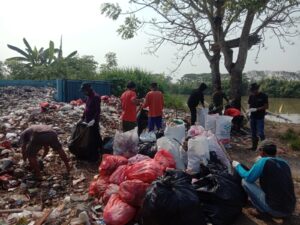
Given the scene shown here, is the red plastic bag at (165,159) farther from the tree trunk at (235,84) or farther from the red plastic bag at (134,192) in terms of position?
the tree trunk at (235,84)

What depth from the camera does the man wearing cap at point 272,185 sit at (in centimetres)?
Result: 370

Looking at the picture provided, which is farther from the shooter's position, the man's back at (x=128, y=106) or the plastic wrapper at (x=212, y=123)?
the plastic wrapper at (x=212, y=123)

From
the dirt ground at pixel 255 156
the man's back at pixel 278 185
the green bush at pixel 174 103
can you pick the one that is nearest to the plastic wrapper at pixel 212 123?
the dirt ground at pixel 255 156

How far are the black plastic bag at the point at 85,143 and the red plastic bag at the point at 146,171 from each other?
1949 mm

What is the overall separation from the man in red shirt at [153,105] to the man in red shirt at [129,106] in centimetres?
56

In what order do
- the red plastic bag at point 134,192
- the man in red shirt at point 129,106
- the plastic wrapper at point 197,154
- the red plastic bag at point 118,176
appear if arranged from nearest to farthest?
the red plastic bag at point 134,192 → the red plastic bag at point 118,176 → the plastic wrapper at point 197,154 → the man in red shirt at point 129,106

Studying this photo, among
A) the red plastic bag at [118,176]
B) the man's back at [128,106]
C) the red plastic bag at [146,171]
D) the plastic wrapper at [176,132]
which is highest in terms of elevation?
the man's back at [128,106]

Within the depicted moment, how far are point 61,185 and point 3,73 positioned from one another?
76.3 ft

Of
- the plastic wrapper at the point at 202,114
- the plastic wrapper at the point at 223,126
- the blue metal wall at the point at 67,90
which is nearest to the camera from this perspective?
the plastic wrapper at the point at 223,126

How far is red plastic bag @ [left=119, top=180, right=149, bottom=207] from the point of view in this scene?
3662 mm

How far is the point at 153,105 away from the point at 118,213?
12.9ft

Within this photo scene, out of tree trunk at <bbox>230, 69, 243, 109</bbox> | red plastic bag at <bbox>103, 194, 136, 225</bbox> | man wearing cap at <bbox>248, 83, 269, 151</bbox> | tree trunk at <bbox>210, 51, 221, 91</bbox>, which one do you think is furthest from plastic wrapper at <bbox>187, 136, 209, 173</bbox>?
tree trunk at <bbox>210, 51, 221, 91</bbox>

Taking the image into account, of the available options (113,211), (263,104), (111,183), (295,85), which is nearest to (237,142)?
(263,104)

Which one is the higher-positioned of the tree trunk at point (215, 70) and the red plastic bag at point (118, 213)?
the tree trunk at point (215, 70)
